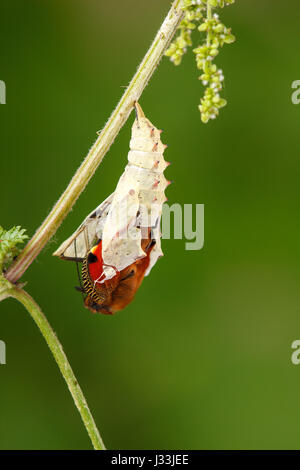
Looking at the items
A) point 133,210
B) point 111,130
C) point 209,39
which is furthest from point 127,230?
point 209,39

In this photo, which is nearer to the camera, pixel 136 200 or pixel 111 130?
pixel 111 130

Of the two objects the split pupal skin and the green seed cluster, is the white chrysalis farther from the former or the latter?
the green seed cluster

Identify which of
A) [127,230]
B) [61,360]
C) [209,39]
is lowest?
[61,360]

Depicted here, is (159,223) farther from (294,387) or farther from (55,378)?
(294,387)

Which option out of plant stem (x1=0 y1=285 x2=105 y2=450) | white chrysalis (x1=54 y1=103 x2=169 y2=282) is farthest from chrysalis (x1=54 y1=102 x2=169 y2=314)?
plant stem (x1=0 y1=285 x2=105 y2=450)

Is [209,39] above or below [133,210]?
above

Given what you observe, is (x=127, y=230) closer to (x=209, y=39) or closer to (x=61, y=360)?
(x=61, y=360)

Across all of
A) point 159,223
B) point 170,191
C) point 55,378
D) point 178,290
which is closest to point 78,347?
point 55,378
